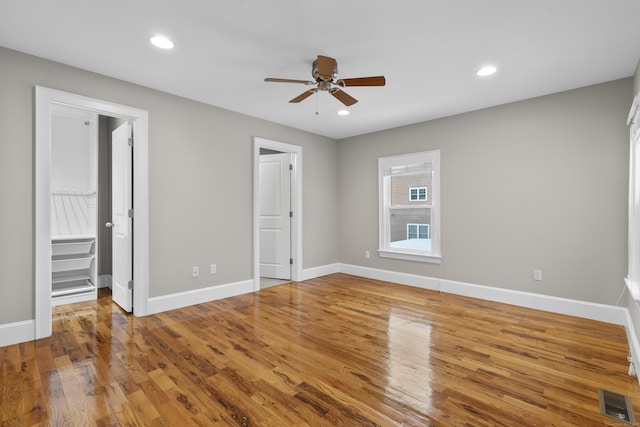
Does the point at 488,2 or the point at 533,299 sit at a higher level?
the point at 488,2

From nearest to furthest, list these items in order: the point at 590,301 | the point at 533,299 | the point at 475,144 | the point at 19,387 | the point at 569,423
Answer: the point at 569,423, the point at 19,387, the point at 590,301, the point at 533,299, the point at 475,144

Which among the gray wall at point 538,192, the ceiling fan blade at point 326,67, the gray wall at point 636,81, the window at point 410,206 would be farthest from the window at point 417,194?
the ceiling fan blade at point 326,67

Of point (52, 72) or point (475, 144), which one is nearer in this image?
point (52, 72)


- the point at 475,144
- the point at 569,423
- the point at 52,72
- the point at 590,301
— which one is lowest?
the point at 569,423

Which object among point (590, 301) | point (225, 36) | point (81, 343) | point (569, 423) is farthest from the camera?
point (590, 301)

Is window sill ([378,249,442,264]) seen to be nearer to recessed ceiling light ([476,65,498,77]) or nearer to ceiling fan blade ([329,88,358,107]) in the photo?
recessed ceiling light ([476,65,498,77])

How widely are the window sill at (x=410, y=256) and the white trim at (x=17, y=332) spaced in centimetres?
443

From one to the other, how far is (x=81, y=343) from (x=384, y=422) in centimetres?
269

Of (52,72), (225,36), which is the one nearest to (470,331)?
(225,36)

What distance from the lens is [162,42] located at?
254 cm

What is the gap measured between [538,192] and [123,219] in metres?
4.95

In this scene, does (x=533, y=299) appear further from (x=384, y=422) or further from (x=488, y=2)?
(x=488, y=2)

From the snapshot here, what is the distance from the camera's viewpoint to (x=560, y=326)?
3156mm

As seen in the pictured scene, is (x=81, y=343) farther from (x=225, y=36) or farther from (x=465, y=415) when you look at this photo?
(x=465, y=415)
